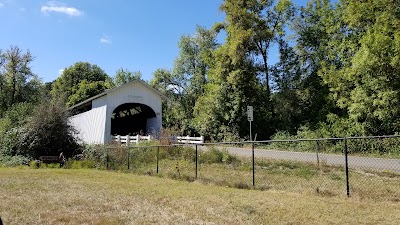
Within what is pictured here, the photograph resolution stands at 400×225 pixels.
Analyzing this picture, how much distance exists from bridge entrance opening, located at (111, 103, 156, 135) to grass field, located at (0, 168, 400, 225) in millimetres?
27126

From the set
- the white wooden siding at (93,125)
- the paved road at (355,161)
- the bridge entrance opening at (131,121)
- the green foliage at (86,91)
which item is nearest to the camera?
the paved road at (355,161)

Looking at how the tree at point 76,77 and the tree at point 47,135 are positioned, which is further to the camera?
the tree at point 76,77

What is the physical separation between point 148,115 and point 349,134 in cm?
2095

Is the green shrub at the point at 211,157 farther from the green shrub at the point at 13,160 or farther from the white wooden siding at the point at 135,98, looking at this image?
the white wooden siding at the point at 135,98

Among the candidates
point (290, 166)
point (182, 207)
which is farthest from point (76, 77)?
point (182, 207)

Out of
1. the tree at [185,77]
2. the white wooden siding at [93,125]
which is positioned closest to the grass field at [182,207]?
the white wooden siding at [93,125]

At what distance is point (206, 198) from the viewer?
8.44m

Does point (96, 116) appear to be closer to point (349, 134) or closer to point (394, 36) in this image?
point (349, 134)

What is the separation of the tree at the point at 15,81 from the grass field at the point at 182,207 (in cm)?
4024

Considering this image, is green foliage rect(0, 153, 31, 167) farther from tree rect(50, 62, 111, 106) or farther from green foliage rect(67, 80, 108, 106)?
tree rect(50, 62, 111, 106)

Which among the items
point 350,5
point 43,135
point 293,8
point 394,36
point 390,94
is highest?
point 293,8

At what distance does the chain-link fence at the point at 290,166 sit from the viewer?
991 cm

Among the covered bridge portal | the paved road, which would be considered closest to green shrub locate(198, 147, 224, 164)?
the paved road

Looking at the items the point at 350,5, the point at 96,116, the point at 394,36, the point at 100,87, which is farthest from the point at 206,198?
the point at 100,87
